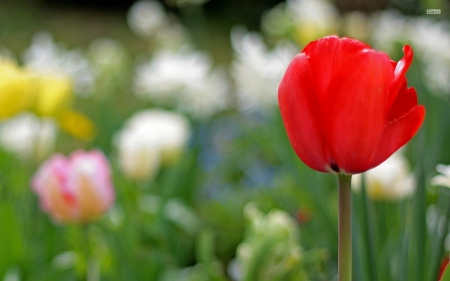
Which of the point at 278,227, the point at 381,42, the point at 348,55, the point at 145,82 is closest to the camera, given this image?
the point at 348,55

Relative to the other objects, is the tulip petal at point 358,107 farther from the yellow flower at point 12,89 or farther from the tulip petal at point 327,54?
the yellow flower at point 12,89

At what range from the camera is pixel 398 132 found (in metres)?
0.33

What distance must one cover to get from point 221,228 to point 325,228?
0.33m

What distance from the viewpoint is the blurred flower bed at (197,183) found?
0.61 m

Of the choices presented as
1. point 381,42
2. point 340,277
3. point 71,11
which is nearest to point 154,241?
point 340,277

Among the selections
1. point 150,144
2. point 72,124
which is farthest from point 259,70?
point 72,124

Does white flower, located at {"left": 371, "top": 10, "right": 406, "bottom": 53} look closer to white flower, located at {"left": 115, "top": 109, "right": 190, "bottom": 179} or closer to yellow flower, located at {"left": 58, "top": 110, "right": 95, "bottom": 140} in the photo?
white flower, located at {"left": 115, "top": 109, "right": 190, "bottom": 179}

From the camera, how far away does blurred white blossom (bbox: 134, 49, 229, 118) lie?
1425 mm

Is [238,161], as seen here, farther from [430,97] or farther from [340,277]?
[340,277]

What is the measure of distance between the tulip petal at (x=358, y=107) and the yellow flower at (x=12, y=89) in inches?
24.3

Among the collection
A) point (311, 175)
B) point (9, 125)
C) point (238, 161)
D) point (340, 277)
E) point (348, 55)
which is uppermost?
point (348, 55)

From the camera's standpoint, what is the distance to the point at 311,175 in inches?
31.8

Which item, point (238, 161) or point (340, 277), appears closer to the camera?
point (340, 277)

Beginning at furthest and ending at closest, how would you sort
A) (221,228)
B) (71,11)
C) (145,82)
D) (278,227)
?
(71,11) < (145,82) < (221,228) < (278,227)
